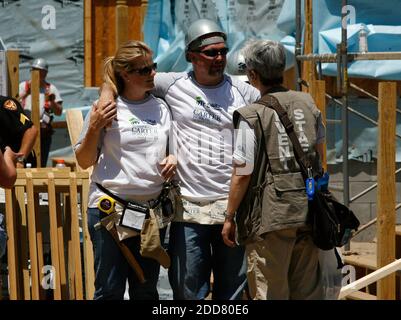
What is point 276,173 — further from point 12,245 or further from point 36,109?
point 36,109

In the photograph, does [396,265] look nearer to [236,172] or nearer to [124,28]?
[236,172]

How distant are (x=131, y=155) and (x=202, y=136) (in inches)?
15.3

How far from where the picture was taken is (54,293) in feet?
22.9

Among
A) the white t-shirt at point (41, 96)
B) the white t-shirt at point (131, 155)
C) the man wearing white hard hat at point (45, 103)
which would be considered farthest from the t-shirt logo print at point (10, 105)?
the white t-shirt at point (41, 96)

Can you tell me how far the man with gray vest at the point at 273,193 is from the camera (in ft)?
15.8

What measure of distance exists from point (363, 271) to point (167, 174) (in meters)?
2.46

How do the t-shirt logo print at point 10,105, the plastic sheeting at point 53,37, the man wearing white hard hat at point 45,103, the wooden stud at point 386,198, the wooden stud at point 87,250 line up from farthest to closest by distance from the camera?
the plastic sheeting at point 53,37, the man wearing white hard hat at point 45,103, the wooden stud at point 87,250, the wooden stud at point 386,198, the t-shirt logo print at point 10,105

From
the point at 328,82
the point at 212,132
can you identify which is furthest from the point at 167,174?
the point at 328,82

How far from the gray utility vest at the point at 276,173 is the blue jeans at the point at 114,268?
0.66 meters

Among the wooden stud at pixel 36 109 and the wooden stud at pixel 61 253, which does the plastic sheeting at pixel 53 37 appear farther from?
the wooden stud at pixel 61 253

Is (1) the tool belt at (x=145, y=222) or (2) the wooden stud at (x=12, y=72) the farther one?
(2) the wooden stud at (x=12, y=72)

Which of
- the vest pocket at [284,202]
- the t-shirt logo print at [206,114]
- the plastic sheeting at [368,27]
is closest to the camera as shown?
the vest pocket at [284,202]

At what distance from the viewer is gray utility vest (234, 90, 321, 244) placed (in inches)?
189

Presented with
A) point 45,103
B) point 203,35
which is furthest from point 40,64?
point 203,35
